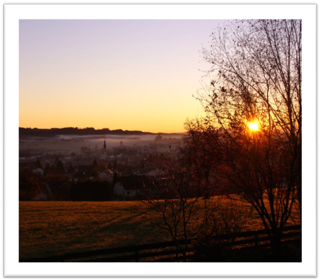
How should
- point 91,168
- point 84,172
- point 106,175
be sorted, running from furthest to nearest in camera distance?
1. point 84,172
2. point 106,175
3. point 91,168

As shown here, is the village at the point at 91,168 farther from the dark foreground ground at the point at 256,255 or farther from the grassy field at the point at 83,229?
the dark foreground ground at the point at 256,255

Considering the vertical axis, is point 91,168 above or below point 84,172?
above

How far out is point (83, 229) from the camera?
13.7 m

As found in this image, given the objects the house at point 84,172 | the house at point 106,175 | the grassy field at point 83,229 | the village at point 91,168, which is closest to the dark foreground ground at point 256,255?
the grassy field at point 83,229

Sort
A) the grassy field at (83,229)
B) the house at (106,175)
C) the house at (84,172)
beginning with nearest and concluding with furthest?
the grassy field at (83,229)
the house at (106,175)
the house at (84,172)

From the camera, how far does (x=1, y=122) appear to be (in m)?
5.30

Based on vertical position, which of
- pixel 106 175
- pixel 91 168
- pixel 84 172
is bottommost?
pixel 106 175

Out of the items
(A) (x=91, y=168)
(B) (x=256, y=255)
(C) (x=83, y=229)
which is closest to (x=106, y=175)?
(A) (x=91, y=168)

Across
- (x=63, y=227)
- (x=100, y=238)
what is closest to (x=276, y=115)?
(x=100, y=238)

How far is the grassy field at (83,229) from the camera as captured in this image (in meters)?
11.0

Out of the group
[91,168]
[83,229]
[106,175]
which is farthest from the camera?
[106,175]

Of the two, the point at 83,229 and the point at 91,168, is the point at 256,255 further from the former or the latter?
the point at 91,168

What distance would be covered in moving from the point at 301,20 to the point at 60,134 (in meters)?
11.3

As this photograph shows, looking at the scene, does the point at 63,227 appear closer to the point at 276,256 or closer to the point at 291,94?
the point at 276,256
